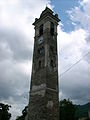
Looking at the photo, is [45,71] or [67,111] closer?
[45,71]

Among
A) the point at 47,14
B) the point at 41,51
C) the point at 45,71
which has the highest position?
the point at 47,14

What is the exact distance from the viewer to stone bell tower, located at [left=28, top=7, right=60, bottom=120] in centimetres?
2150

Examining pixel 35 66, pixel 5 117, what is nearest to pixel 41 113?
pixel 35 66

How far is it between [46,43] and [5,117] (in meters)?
19.9

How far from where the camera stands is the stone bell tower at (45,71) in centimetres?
2150

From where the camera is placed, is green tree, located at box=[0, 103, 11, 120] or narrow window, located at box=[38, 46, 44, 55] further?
green tree, located at box=[0, 103, 11, 120]

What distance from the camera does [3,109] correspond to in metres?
37.1

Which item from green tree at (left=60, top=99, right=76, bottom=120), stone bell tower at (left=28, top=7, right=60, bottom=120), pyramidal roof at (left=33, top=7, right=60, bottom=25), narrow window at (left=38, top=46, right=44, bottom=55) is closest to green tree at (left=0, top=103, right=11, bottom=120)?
green tree at (left=60, top=99, right=76, bottom=120)

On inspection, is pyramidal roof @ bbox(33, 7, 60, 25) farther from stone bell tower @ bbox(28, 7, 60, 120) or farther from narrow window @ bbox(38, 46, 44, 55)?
narrow window @ bbox(38, 46, 44, 55)

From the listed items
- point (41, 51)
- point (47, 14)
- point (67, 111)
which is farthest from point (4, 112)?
point (47, 14)

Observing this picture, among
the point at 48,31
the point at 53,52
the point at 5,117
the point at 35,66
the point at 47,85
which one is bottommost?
the point at 5,117

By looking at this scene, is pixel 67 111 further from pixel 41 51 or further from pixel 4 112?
pixel 41 51

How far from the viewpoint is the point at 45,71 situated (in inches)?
910

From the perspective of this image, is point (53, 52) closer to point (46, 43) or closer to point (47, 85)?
point (46, 43)
